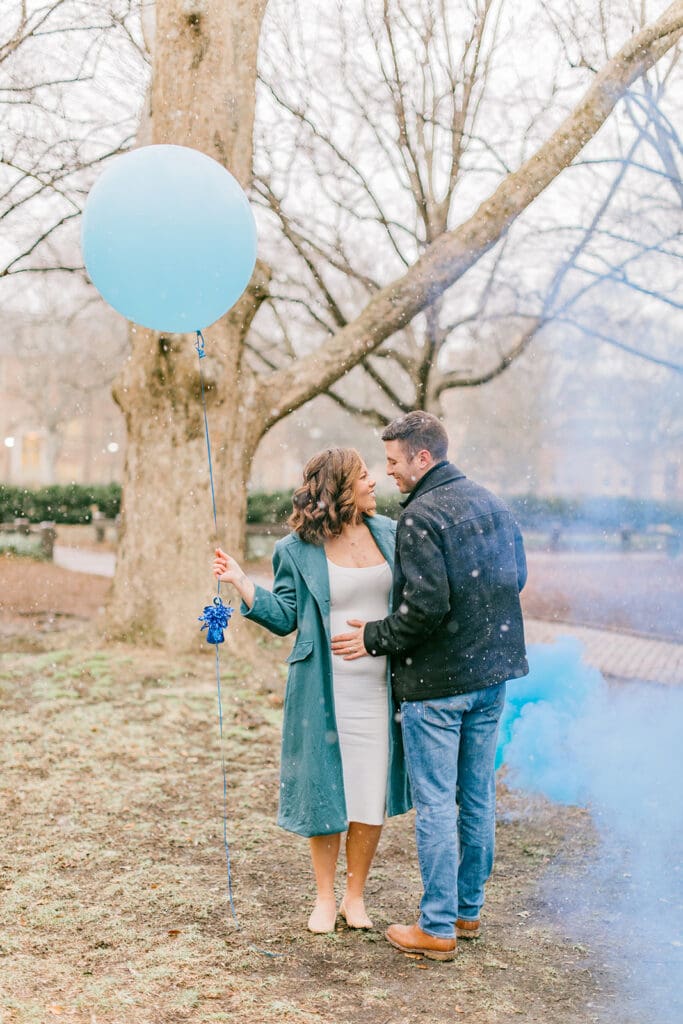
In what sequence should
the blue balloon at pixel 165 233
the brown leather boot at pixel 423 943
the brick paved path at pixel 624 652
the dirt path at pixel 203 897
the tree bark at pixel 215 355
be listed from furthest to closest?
the brick paved path at pixel 624 652 → the tree bark at pixel 215 355 → the blue balloon at pixel 165 233 → the brown leather boot at pixel 423 943 → the dirt path at pixel 203 897

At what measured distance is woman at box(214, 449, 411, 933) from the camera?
3.19 metres

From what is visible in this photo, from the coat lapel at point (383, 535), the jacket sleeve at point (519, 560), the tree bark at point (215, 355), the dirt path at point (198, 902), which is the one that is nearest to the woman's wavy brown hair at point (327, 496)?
the coat lapel at point (383, 535)

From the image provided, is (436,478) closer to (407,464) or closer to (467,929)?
(407,464)

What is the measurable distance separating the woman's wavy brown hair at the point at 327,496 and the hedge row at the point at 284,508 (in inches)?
541

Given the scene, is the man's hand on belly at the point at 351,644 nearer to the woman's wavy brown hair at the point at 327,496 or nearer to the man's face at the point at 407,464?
the woman's wavy brown hair at the point at 327,496

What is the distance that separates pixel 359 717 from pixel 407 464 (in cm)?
87

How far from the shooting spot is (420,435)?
10.4 ft

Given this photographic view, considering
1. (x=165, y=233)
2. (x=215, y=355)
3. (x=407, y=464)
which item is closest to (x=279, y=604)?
(x=407, y=464)

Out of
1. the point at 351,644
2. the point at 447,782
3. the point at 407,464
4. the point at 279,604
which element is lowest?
the point at 447,782

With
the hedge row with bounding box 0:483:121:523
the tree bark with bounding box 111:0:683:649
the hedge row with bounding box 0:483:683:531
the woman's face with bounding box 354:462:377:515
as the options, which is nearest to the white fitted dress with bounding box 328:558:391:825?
the woman's face with bounding box 354:462:377:515

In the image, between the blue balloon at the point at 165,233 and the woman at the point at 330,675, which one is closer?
the woman at the point at 330,675

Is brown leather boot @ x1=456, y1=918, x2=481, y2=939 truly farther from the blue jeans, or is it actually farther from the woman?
the woman

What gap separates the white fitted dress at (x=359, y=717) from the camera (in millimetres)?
3207

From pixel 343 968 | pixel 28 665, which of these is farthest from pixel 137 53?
pixel 343 968
